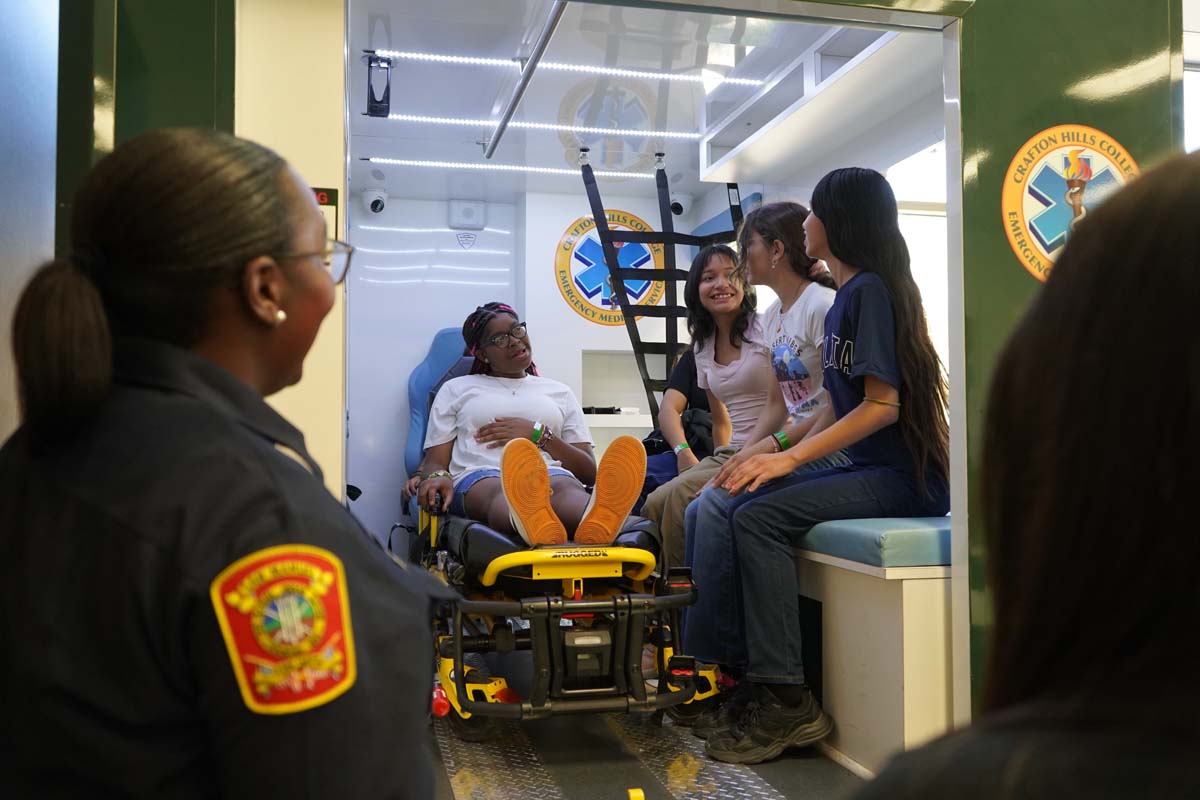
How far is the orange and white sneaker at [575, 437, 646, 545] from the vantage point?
3.35 meters

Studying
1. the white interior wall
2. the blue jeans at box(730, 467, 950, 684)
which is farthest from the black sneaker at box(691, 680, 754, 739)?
the white interior wall

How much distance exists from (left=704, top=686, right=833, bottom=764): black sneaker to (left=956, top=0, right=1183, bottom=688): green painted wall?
0.57 m

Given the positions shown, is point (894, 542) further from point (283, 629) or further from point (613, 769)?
point (283, 629)

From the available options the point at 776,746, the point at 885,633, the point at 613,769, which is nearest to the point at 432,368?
the point at 613,769

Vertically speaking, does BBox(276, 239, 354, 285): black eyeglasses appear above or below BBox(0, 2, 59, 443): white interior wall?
below

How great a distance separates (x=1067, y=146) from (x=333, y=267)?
2699mm

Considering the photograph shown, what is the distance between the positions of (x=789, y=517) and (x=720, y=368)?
1215mm

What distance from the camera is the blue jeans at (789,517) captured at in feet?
11.1

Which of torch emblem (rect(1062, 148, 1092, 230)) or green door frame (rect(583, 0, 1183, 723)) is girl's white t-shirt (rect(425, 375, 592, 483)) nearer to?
green door frame (rect(583, 0, 1183, 723))

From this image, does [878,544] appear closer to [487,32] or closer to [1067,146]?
[1067,146]

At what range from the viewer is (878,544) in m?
3.05

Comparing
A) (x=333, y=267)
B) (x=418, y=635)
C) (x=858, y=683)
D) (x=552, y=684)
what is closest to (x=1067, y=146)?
(x=858, y=683)

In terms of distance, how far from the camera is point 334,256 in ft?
3.94

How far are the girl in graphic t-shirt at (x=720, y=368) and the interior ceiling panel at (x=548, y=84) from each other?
117 cm
